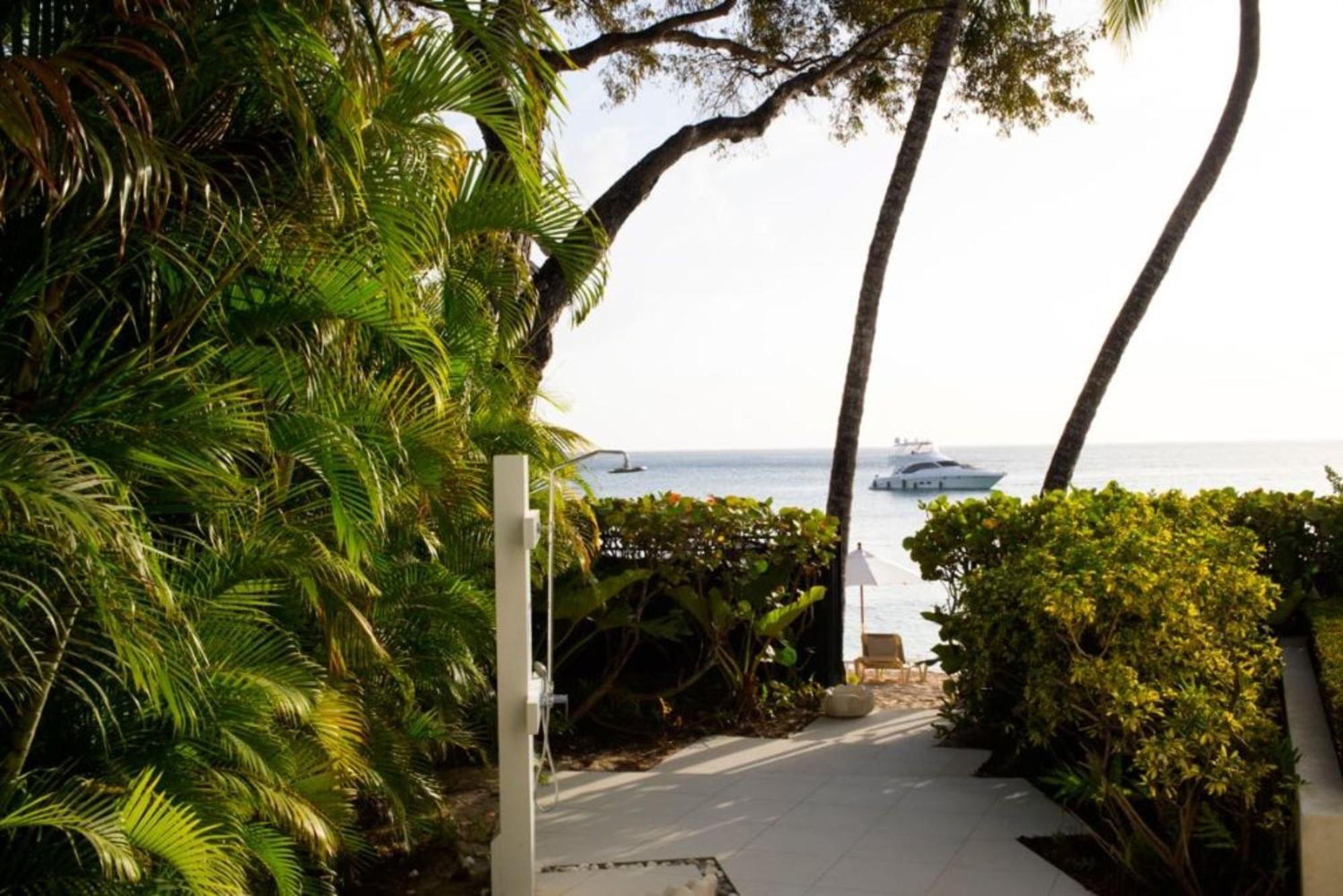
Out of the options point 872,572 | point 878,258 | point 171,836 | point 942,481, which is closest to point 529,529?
point 171,836

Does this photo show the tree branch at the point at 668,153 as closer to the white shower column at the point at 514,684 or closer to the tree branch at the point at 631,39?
the tree branch at the point at 631,39

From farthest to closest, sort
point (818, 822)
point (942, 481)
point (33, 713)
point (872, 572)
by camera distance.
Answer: point (942, 481), point (872, 572), point (818, 822), point (33, 713)

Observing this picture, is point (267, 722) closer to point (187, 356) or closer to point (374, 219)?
point (187, 356)

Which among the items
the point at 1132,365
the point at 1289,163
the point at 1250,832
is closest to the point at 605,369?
the point at 1289,163

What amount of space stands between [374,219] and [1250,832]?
3928mm

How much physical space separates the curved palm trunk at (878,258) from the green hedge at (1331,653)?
3453 millimetres

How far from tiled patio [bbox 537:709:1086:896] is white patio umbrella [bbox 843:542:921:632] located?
4814 mm

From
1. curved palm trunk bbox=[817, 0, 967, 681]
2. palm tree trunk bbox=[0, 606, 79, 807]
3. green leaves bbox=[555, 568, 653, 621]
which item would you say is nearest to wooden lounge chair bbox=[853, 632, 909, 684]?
curved palm trunk bbox=[817, 0, 967, 681]

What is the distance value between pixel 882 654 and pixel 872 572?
1.48m

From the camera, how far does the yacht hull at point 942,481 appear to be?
58062 mm

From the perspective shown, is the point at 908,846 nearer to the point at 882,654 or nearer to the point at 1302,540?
the point at 1302,540

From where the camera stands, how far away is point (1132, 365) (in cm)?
6969

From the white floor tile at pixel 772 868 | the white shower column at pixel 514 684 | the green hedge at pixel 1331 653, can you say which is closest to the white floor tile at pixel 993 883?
the white floor tile at pixel 772 868

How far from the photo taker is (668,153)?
10.3 metres
